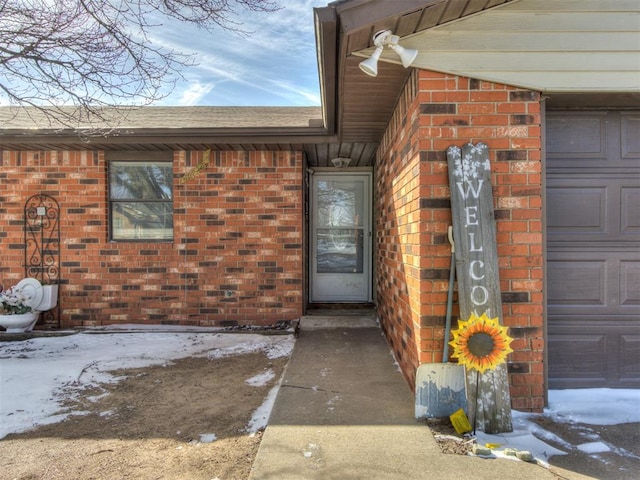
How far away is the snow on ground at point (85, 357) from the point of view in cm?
279

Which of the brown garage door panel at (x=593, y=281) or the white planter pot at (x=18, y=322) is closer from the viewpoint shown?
the brown garage door panel at (x=593, y=281)

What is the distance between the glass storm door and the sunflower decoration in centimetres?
388

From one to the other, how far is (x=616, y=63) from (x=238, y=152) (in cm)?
414

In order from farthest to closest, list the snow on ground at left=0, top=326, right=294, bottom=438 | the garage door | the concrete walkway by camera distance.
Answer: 1. the garage door
2. the snow on ground at left=0, top=326, right=294, bottom=438
3. the concrete walkway

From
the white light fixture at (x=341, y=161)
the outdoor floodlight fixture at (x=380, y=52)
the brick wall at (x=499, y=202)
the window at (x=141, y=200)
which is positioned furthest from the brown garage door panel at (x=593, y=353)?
the window at (x=141, y=200)

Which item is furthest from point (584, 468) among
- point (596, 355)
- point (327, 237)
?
point (327, 237)

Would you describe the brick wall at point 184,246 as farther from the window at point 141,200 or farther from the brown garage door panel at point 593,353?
the brown garage door panel at point 593,353

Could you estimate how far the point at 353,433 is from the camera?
2.29 meters

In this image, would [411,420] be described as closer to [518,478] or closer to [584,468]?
[518,478]

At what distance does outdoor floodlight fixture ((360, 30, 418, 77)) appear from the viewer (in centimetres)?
236

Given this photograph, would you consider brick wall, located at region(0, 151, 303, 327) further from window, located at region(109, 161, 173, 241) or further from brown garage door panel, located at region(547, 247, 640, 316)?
brown garage door panel, located at region(547, 247, 640, 316)

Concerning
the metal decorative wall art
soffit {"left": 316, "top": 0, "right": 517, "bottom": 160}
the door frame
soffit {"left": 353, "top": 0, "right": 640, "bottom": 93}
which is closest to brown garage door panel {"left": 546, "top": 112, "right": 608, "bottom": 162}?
soffit {"left": 353, "top": 0, "right": 640, "bottom": 93}

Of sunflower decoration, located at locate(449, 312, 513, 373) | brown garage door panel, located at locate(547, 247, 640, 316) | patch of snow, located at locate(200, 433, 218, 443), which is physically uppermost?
brown garage door panel, located at locate(547, 247, 640, 316)

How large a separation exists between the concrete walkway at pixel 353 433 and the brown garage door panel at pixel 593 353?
1.23m
